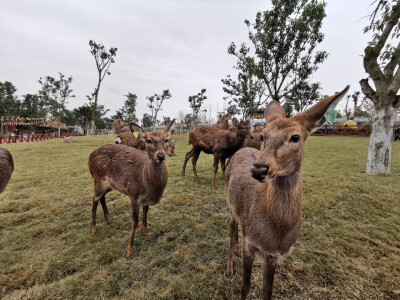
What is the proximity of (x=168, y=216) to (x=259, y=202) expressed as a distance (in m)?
3.05

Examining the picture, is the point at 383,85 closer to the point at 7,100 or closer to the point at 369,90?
the point at 369,90

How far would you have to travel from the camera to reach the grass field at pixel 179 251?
2.62m

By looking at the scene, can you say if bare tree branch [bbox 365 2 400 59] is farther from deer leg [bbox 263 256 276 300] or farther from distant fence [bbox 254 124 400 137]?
distant fence [bbox 254 124 400 137]

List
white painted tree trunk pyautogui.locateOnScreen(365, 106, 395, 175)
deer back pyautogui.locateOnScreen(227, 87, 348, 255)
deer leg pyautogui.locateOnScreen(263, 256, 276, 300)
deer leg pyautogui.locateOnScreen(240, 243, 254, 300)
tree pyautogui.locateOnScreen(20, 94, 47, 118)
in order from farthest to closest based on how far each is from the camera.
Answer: tree pyautogui.locateOnScreen(20, 94, 47, 118) < white painted tree trunk pyautogui.locateOnScreen(365, 106, 395, 175) < deer leg pyautogui.locateOnScreen(240, 243, 254, 300) < deer leg pyautogui.locateOnScreen(263, 256, 276, 300) < deer back pyautogui.locateOnScreen(227, 87, 348, 255)

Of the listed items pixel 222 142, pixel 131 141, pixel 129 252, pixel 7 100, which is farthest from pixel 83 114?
pixel 129 252

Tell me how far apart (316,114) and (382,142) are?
27.8 ft

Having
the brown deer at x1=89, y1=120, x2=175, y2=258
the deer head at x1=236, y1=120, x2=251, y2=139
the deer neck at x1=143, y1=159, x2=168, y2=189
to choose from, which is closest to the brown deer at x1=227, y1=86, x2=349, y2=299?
the deer neck at x1=143, y1=159, x2=168, y2=189

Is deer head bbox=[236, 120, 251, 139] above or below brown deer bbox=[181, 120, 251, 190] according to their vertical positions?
above

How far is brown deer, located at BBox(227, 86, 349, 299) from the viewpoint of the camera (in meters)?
1.76

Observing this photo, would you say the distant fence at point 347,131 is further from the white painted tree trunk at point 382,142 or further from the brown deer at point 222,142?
the brown deer at point 222,142

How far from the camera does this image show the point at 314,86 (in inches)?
722

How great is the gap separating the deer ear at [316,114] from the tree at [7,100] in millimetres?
48624

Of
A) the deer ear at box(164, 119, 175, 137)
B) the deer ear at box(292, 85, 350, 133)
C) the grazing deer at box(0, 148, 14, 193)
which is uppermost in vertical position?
the deer ear at box(292, 85, 350, 133)

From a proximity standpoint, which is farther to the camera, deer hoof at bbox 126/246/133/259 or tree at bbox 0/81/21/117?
tree at bbox 0/81/21/117
